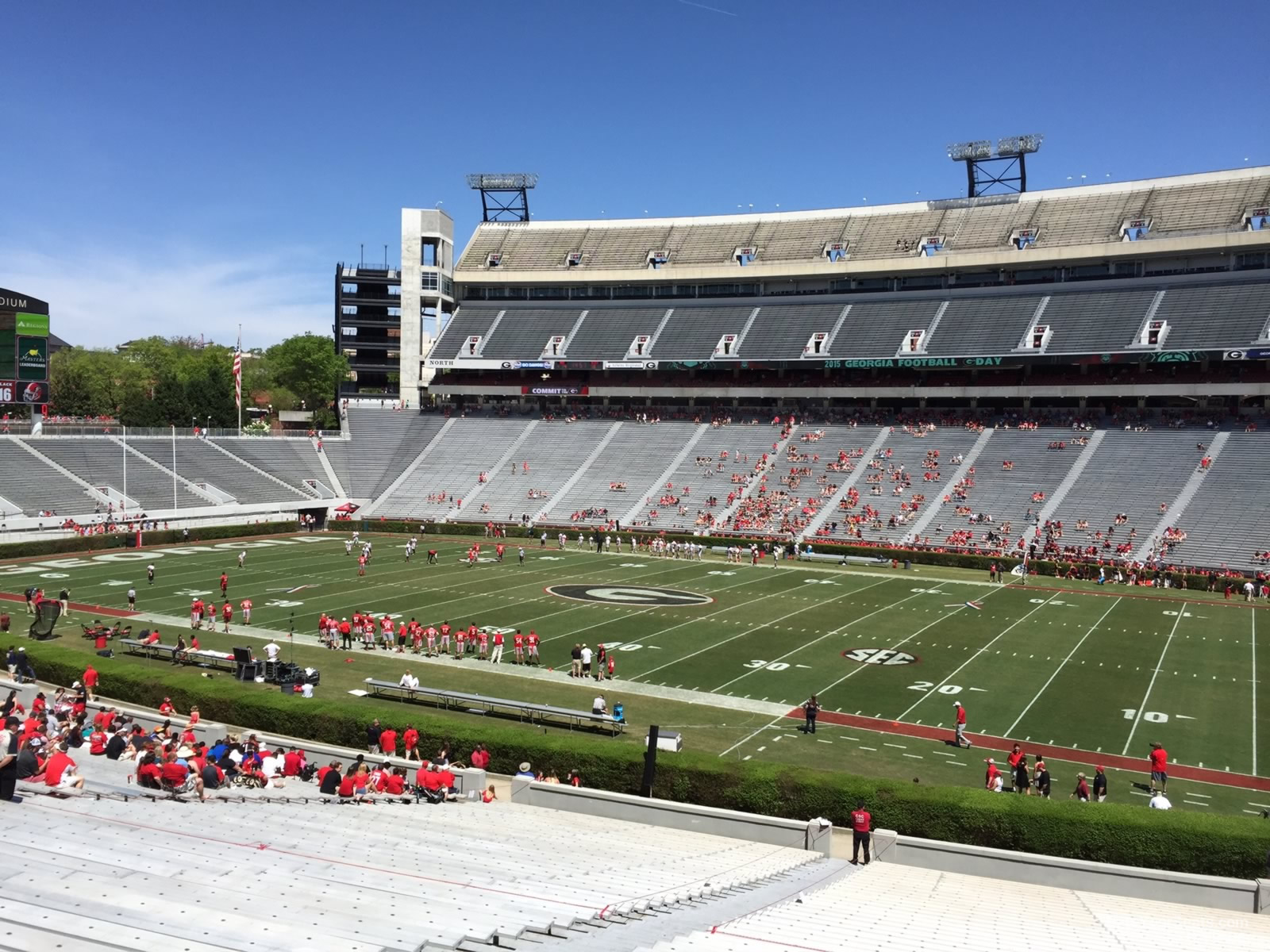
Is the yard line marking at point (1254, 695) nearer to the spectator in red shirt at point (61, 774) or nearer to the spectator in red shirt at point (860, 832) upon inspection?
the spectator in red shirt at point (860, 832)

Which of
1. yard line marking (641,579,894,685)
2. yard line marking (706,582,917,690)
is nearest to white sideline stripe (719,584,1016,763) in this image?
yard line marking (641,579,894,685)

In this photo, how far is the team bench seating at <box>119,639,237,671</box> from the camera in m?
27.1

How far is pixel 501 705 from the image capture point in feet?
77.0

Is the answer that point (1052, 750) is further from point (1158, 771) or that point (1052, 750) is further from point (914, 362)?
point (914, 362)

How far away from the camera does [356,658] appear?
1147 inches

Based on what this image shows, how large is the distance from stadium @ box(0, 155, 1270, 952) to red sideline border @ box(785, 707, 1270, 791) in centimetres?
12

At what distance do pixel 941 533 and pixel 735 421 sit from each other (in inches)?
851

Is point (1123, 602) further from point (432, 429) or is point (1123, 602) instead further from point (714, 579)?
point (432, 429)

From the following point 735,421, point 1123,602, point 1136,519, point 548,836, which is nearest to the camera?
point 548,836

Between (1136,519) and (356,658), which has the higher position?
(1136,519)

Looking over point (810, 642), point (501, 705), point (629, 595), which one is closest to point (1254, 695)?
point (810, 642)

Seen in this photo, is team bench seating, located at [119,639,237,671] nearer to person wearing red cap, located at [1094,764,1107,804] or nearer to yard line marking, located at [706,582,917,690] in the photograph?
yard line marking, located at [706,582,917,690]

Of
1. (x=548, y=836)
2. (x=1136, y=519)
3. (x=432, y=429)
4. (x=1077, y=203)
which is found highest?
(x=1077, y=203)

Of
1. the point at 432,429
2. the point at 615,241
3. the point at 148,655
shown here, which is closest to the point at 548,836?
the point at 148,655
